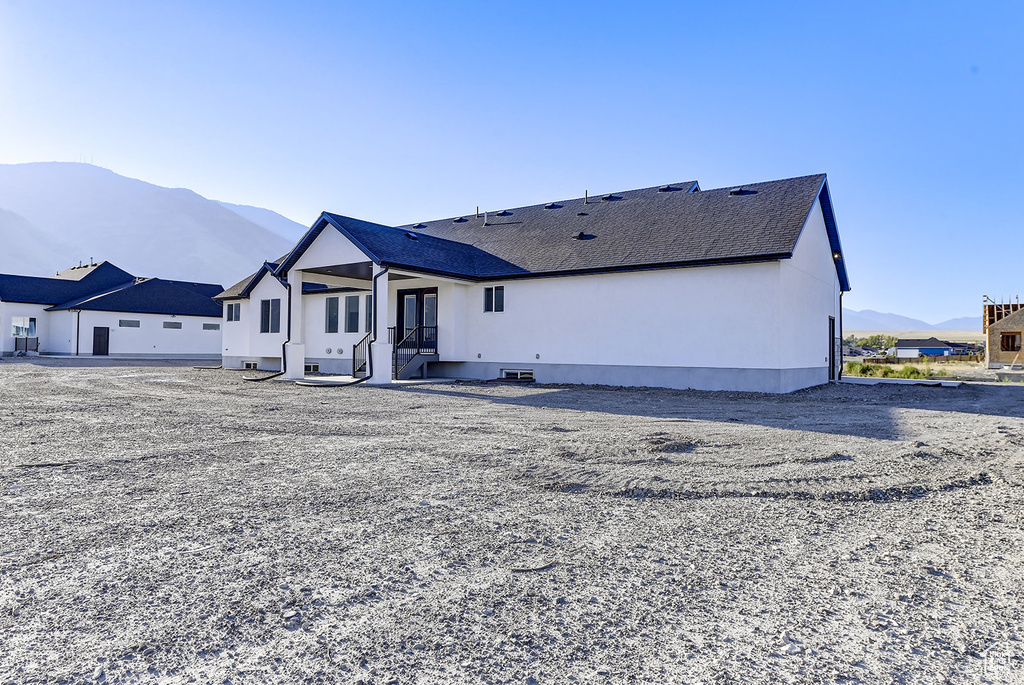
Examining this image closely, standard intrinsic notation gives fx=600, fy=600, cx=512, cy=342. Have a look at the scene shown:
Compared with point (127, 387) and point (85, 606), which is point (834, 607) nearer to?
point (85, 606)

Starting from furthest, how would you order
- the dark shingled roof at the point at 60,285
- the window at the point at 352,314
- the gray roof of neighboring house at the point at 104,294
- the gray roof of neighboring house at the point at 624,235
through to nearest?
the dark shingled roof at the point at 60,285
the gray roof of neighboring house at the point at 104,294
the window at the point at 352,314
the gray roof of neighboring house at the point at 624,235

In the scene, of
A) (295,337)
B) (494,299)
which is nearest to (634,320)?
(494,299)

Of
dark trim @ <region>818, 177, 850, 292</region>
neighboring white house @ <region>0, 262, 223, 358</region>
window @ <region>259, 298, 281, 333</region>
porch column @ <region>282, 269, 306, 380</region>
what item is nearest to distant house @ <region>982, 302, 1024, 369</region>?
dark trim @ <region>818, 177, 850, 292</region>

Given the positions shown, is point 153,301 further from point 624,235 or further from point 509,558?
point 509,558

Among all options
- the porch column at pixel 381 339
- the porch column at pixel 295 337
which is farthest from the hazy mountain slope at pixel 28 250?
the porch column at pixel 381 339

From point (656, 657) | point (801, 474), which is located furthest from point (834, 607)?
point (801, 474)

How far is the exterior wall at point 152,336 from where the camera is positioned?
38500 mm

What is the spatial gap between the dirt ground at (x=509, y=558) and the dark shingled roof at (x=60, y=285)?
41.2 metres

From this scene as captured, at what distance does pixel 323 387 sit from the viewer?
17.2 m

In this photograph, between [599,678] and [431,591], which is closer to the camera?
[599,678]

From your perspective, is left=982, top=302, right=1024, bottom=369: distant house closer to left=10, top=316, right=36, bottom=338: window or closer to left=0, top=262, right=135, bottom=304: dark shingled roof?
left=0, top=262, right=135, bottom=304: dark shingled roof

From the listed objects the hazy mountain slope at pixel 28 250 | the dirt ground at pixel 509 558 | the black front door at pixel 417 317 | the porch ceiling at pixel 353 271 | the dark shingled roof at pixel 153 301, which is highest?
the hazy mountain slope at pixel 28 250

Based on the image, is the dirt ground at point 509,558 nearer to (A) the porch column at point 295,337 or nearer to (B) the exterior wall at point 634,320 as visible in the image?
(B) the exterior wall at point 634,320

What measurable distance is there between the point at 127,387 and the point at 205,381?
115 inches
